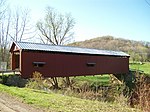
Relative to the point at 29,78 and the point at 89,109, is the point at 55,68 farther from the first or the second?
the point at 89,109

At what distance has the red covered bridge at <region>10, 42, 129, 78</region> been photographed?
18134 mm

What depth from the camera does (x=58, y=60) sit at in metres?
20.2

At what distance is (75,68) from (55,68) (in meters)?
2.32

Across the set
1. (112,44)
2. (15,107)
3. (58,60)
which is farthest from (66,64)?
(112,44)

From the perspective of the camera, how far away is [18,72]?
18.1 meters

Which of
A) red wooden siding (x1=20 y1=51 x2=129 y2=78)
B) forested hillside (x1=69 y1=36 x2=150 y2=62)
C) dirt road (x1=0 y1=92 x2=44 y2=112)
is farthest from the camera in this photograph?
forested hillside (x1=69 y1=36 x2=150 y2=62)

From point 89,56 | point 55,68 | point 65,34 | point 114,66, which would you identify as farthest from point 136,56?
point 55,68

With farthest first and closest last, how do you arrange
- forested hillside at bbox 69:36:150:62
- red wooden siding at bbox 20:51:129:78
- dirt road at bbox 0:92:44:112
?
forested hillside at bbox 69:36:150:62, red wooden siding at bbox 20:51:129:78, dirt road at bbox 0:92:44:112

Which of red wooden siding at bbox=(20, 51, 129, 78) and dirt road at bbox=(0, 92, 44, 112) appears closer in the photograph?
dirt road at bbox=(0, 92, 44, 112)

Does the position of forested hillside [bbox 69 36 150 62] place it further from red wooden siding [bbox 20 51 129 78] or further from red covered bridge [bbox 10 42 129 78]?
red covered bridge [bbox 10 42 129 78]

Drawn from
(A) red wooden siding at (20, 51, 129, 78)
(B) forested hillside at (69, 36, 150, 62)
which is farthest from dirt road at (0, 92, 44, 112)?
(B) forested hillside at (69, 36, 150, 62)

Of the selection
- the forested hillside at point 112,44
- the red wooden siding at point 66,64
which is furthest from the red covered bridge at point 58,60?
the forested hillside at point 112,44

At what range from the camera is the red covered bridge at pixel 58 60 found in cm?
1813

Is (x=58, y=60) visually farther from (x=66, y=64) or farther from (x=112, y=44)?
(x=112, y=44)
